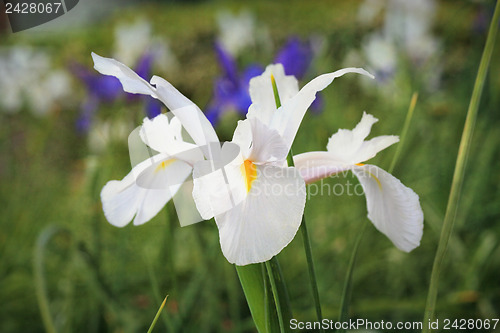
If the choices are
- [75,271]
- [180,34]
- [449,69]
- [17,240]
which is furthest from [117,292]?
[180,34]

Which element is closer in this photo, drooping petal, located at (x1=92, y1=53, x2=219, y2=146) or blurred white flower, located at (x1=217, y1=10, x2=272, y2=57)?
drooping petal, located at (x1=92, y1=53, x2=219, y2=146)

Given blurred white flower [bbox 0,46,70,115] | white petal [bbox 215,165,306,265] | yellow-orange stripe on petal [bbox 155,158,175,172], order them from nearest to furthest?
1. white petal [bbox 215,165,306,265]
2. yellow-orange stripe on petal [bbox 155,158,175,172]
3. blurred white flower [bbox 0,46,70,115]

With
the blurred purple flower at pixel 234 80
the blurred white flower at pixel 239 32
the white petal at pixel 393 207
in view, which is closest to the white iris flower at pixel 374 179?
the white petal at pixel 393 207

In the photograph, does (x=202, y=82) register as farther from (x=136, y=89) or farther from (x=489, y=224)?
(x=136, y=89)

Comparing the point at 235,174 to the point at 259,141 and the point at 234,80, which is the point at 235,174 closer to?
the point at 259,141

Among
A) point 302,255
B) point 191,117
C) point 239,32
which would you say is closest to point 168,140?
point 191,117

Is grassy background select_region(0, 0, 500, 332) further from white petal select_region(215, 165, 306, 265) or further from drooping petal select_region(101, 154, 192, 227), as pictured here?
white petal select_region(215, 165, 306, 265)
